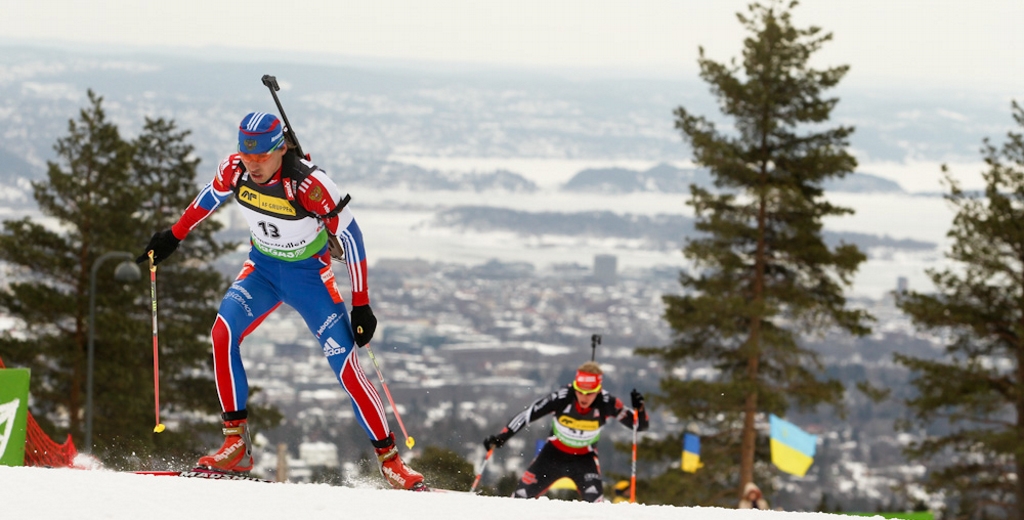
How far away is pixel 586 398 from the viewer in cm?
973

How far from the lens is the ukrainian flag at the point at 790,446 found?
1602 cm

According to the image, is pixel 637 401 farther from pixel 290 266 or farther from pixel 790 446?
pixel 790 446

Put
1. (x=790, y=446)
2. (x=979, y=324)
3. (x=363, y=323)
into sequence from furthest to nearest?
(x=979, y=324) < (x=790, y=446) < (x=363, y=323)

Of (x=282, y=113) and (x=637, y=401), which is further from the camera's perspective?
(x=637, y=401)

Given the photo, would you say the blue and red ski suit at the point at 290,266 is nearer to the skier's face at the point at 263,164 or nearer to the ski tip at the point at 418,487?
the skier's face at the point at 263,164

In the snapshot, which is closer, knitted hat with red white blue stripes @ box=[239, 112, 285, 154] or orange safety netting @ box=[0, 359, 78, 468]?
knitted hat with red white blue stripes @ box=[239, 112, 285, 154]

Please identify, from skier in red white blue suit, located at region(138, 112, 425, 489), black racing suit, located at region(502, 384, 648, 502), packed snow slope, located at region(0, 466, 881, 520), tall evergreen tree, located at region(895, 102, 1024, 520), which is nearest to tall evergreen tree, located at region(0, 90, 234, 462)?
black racing suit, located at region(502, 384, 648, 502)

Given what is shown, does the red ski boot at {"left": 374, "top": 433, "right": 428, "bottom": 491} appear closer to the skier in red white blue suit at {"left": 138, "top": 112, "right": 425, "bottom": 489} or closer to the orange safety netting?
the skier in red white blue suit at {"left": 138, "top": 112, "right": 425, "bottom": 489}

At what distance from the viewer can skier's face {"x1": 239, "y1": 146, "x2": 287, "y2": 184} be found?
6.02 meters

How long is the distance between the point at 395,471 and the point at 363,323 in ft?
3.42

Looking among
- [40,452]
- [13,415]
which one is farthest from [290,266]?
[40,452]

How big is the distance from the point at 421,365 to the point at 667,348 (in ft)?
308

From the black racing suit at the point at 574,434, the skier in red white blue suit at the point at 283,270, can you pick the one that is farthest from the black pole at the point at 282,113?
the black racing suit at the point at 574,434

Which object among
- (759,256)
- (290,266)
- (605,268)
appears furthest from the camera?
(605,268)
